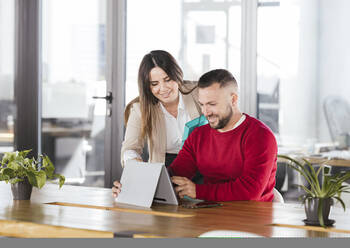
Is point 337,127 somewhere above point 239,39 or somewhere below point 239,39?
below

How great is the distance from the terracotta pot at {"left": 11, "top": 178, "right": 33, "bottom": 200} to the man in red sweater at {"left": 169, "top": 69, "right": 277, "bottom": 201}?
648 mm

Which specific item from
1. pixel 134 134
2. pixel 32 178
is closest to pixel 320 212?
pixel 32 178

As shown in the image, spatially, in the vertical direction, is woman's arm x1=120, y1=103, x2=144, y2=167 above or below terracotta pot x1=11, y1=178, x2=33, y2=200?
above

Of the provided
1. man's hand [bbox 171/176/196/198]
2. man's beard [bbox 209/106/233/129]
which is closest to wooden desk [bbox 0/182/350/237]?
man's hand [bbox 171/176/196/198]

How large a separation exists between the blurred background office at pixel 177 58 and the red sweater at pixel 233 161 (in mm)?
1435

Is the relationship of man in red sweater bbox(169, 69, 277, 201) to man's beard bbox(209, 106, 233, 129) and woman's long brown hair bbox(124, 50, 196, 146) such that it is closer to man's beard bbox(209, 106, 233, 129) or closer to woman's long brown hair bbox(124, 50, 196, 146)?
man's beard bbox(209, 106, 233, 129)

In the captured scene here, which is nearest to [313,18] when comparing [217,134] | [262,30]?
[262,30]

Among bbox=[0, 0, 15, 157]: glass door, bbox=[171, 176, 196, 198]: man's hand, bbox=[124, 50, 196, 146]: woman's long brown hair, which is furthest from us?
bbox=[0, 0, 15, 157]: glass door

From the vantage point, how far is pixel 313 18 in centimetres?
385

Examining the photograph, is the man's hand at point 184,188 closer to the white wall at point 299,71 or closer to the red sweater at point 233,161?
the red sweater at point 233,161

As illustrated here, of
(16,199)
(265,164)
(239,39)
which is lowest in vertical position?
(16,199)

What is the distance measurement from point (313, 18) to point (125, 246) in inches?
113

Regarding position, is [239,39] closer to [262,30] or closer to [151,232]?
[262,30]

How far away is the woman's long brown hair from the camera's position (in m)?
3.21
